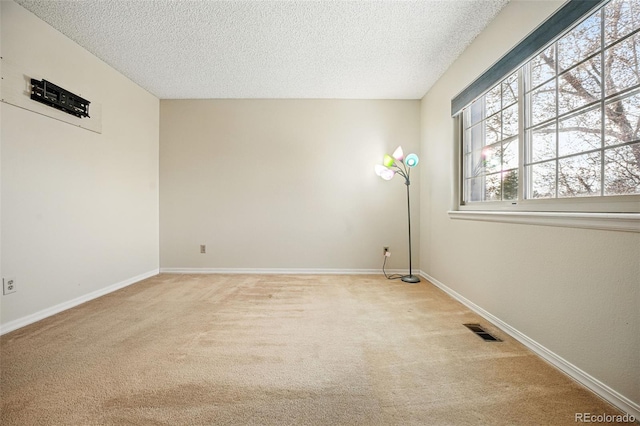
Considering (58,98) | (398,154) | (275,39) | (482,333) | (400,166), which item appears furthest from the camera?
(400,166)

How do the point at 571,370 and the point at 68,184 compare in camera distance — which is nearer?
the point at 571,370

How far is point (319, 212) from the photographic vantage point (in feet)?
12.2

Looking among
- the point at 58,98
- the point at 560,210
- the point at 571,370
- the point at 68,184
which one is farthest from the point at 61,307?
the point at 560,210

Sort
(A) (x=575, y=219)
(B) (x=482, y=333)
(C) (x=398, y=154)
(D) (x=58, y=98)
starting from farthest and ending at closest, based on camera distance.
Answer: (C) (x=398, y=154), (D) (x=58, y=98), (B) (x=482, y=333), (A) (x=575, y=219)

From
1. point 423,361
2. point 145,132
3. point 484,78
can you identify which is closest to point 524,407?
point 423,361

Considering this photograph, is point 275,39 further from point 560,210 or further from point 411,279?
point 411,279

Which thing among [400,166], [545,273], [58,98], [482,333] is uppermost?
[58,98]

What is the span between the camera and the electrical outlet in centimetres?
191

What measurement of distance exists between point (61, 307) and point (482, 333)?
356 centimetres

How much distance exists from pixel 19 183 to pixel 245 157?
2.20 metres

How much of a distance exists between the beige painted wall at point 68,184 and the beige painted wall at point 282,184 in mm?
443

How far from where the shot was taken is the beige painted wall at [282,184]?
12.1 feet

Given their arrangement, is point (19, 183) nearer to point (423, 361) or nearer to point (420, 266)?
point (423, 361)

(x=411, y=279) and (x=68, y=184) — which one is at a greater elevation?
(x=68, y=184)
